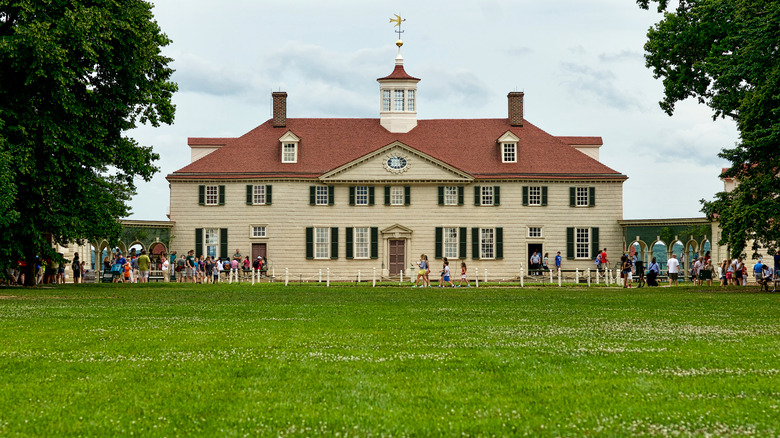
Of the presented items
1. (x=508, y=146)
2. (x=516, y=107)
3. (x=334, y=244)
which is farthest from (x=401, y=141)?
(x=516, y=107)

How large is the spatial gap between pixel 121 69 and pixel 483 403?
2784cm

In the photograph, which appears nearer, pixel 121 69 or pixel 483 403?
pixel 483 403

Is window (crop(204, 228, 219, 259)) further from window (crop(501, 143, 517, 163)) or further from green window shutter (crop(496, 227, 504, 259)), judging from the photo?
window (crop(501, 143, 517, 163))

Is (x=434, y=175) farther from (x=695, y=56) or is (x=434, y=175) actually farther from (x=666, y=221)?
(x=695, y=56)

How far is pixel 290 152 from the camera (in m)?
55.1

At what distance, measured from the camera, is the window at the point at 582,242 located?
2128 inches

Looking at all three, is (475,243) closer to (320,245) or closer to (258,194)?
(320,245)

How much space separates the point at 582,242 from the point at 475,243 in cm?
683

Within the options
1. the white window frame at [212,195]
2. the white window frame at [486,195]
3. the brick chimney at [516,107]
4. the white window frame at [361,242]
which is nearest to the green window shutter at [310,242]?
the white window frame at [361,242]

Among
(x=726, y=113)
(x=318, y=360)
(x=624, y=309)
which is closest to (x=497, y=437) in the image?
(x=318, y=360)

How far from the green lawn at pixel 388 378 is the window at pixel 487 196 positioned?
1533 inches

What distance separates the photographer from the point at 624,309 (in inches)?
775

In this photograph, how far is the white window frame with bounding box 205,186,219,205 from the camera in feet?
177

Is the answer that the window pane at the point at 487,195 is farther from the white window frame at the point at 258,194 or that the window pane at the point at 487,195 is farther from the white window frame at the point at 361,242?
the white window frame at the point at 258,194
